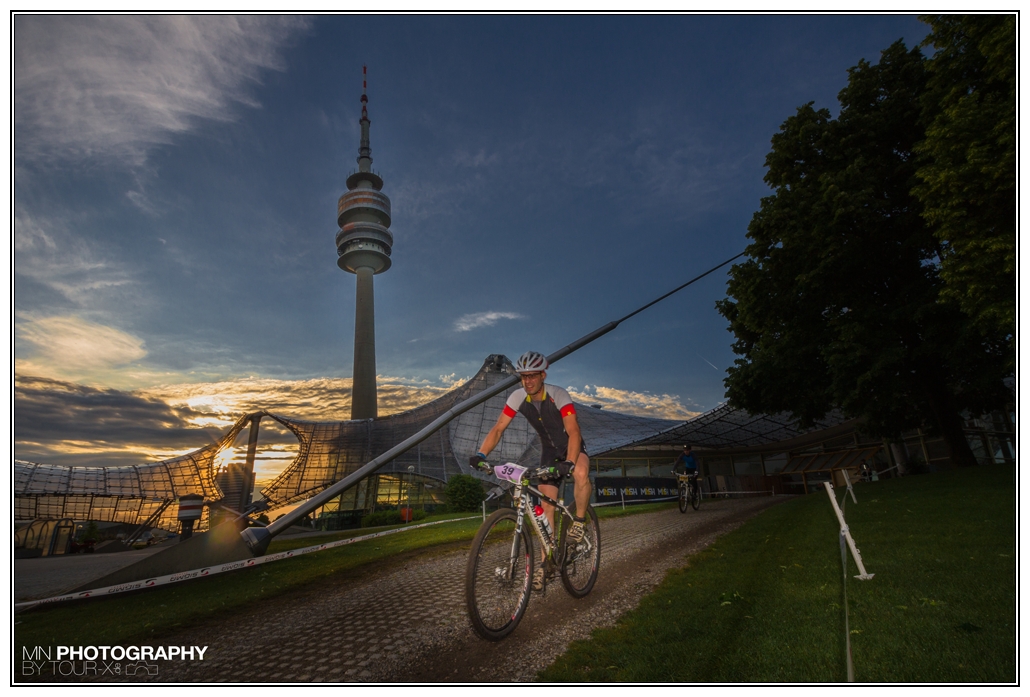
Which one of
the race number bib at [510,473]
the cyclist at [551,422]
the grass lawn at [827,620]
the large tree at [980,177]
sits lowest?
the grass lawn at [827,620]

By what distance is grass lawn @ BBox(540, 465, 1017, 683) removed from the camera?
9.86 feet

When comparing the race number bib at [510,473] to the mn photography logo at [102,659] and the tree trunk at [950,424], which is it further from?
the tree trunk at [950,424]

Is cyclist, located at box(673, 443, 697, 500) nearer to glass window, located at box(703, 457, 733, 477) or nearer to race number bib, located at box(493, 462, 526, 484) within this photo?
race number bib, located at box(493, 462, 526, 484)

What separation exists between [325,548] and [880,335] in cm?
1529

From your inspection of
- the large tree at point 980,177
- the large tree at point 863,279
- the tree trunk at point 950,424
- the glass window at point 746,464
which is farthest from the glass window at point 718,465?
the large tree at point 980,177

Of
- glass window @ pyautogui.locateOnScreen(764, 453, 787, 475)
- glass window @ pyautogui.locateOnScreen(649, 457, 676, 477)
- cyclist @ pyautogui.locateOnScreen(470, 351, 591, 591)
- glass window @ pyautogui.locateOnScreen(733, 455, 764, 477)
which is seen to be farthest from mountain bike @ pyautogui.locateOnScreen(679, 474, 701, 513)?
glass window @ pyautogui.locateOnScreen(733, 455, 764, 477)

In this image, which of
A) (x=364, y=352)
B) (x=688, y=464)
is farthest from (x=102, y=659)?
(x=364, y=352)

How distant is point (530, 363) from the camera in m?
5.18

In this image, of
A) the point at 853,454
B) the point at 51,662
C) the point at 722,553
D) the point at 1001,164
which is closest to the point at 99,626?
the point at 51,662

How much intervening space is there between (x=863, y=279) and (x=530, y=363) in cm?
1296

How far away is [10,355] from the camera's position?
4754 millimetres

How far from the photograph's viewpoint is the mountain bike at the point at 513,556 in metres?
3.93

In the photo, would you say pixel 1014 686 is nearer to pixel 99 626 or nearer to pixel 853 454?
pixel 99 626

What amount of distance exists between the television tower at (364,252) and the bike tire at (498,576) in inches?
3867
